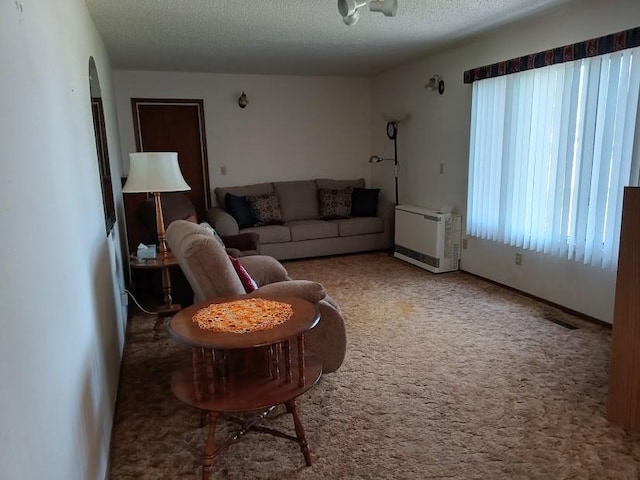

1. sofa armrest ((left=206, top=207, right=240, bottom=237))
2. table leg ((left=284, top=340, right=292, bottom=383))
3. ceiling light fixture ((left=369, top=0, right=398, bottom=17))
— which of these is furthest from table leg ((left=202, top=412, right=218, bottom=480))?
sofa armrest ((left=206, top=207, right=240, bottom=237))

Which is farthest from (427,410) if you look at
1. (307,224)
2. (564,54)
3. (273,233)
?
(307,224)

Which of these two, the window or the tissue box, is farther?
the tissue box

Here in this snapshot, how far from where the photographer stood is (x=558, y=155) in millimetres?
3504

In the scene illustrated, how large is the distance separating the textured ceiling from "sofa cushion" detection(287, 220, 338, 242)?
6.14ft

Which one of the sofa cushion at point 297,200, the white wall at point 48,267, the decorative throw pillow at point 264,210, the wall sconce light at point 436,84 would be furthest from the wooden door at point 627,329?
the sofa cushion at point 297,200

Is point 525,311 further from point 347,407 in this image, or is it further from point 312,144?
point 312,144

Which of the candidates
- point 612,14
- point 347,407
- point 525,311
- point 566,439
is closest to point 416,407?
point 347,407

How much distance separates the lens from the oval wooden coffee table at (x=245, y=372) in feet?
5.53

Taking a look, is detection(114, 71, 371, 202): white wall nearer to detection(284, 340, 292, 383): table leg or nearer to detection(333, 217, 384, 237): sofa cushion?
detection(333, 217, 384, 237): sofa cushion

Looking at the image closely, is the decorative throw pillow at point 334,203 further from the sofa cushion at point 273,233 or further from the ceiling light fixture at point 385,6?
the ceiling light fixture at point 385,6

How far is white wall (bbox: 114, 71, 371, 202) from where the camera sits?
5605 millimetres

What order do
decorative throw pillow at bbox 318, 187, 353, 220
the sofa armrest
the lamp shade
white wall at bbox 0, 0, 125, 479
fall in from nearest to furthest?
white wall at bbox 0, 0, 125, 479 < the lamp shade < the sofa armrest < decorative throw pillow at bbox 318, 187, 353, 220

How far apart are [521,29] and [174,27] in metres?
2.83

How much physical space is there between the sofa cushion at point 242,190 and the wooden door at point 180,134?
25cm
